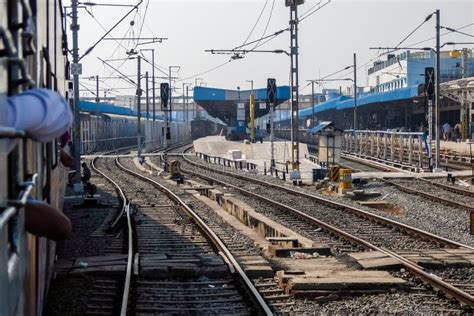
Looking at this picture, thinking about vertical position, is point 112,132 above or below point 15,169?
above

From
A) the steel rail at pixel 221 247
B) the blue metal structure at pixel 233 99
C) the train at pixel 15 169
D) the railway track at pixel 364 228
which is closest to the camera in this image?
the train at pixel 15 169

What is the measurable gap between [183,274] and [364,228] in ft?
18.6

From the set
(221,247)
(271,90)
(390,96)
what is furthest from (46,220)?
(390,96)

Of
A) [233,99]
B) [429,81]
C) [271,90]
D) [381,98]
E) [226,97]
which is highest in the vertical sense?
[226,97]

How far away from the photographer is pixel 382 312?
273 inches

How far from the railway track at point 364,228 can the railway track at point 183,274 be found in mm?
2106

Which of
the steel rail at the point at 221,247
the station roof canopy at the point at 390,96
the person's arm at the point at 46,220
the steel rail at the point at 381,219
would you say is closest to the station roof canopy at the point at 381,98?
the station roof canopy at the point at 390,96

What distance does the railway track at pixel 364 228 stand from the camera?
844 centimetres

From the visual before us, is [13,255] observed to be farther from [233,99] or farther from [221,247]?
[233,99]

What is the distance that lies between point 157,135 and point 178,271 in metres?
55.3

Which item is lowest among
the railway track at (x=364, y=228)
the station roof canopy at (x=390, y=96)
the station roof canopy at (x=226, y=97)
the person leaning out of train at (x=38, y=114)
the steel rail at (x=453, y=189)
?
the railway track at (x=364, y=228)

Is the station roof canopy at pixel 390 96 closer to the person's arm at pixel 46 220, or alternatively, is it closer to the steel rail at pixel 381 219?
the steel rail at pixel 381 219

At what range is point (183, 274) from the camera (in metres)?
8.73

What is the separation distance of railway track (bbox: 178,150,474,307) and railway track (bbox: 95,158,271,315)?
2.11m
